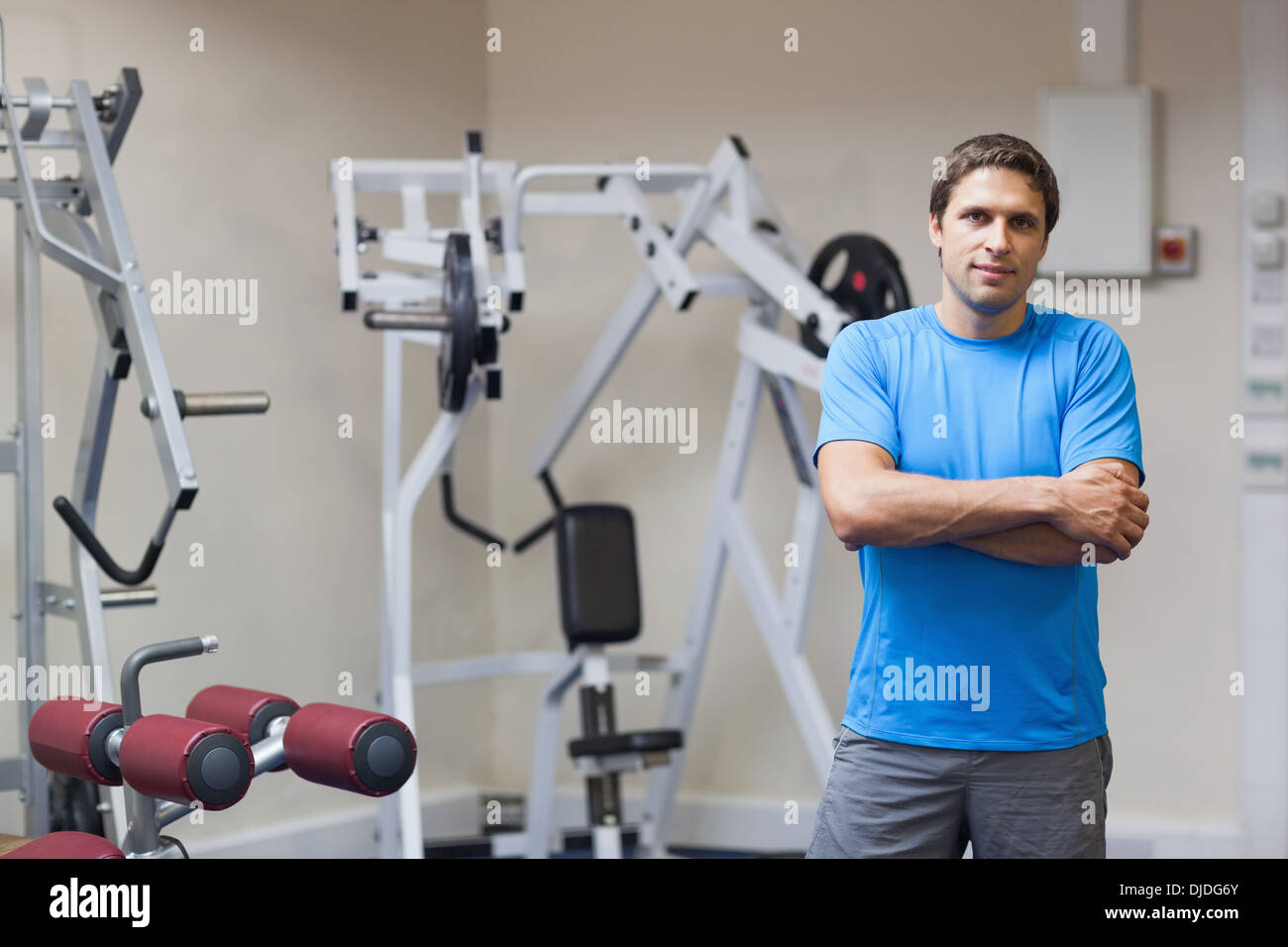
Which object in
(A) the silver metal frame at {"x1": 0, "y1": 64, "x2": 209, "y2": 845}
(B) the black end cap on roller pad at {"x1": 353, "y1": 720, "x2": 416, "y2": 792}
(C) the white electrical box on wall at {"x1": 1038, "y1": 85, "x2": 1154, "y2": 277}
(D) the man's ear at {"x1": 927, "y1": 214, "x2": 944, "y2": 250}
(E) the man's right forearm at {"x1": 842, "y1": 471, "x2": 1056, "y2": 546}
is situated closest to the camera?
(E) the man's right forearm at {"x1": 842, "y1": 471, "x2": 1056, "y2": 546}

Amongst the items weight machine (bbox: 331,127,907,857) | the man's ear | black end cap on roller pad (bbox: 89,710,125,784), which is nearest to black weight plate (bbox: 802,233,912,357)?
weight machine (bbox: 331,127,907,857)

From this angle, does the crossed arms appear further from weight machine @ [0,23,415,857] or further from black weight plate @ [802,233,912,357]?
black weight plate @ [802,233,912,357]

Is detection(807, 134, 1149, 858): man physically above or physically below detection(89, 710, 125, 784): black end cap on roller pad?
above

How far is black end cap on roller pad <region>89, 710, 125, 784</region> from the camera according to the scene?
2182mm

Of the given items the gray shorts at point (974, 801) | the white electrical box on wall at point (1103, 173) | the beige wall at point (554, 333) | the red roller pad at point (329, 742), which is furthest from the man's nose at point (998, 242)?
the beige wall at point (554, 333)

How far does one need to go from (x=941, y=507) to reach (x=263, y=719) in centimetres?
114

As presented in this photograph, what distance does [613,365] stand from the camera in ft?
12.4

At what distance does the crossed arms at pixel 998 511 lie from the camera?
5.71ft

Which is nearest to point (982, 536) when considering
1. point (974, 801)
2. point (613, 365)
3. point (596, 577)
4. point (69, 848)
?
point (974, 801)

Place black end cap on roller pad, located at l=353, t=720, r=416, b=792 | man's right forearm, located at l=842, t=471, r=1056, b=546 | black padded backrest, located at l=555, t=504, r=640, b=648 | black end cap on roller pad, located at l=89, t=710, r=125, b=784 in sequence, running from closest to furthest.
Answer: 1. man's right forearm, located at l=842, t=471, r=1056, b=546
2. black end cap on roller pad, located at l=353, t=720, r=416, b=792
3. black end cap on roller pad, located at l=89, t=710, r=125, b=784
4. black padded backrest, located at l=555, t=504, r=640, b=648

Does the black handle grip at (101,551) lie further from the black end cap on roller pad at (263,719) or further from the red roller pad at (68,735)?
the black end cap on roller pad at (263,719)
